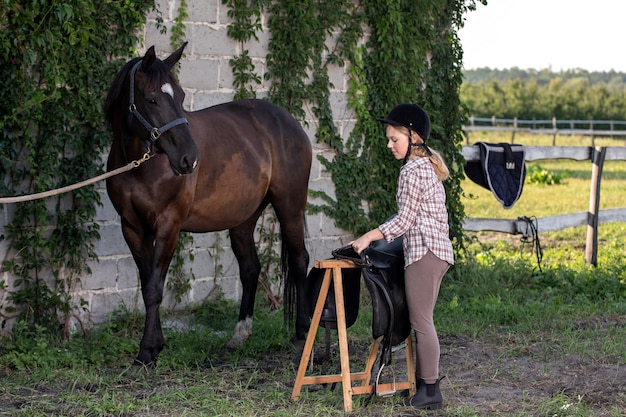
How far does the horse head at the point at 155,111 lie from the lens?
494 cm

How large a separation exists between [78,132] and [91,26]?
0.76 m

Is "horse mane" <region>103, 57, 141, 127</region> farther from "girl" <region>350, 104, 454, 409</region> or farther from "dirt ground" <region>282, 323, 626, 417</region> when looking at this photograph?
"dirt ground" <region>282, 323, 626, 417</region>

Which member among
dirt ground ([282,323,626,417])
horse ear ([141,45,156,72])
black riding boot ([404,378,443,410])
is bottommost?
dirt ground ([282,323,626,417])

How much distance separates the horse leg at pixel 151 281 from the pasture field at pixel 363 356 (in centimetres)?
11

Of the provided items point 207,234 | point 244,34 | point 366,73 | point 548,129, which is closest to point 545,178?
point 366,73

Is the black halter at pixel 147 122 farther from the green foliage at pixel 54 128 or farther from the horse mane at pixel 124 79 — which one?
the green foliage at pixel 54 128

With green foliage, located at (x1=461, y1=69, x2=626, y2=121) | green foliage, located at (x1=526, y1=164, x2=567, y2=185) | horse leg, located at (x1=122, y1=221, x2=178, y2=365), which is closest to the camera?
horse leg, located at (x1=122, y1=221, x2=178, y2=365)

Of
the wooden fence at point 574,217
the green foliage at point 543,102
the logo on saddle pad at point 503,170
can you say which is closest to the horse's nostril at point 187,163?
the logo on saddle pad at point 503,170

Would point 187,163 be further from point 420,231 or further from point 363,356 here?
point 363,356

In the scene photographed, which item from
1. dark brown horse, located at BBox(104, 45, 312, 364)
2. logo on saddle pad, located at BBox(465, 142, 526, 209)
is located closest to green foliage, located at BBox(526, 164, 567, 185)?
logo on saddle pad, located at BBox(465, 142, 526, 209)

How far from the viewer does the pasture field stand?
4.53 meters

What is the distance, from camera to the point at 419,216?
441cm

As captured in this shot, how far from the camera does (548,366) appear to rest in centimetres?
550

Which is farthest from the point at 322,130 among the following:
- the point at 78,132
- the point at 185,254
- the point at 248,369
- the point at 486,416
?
the point at 486,416
